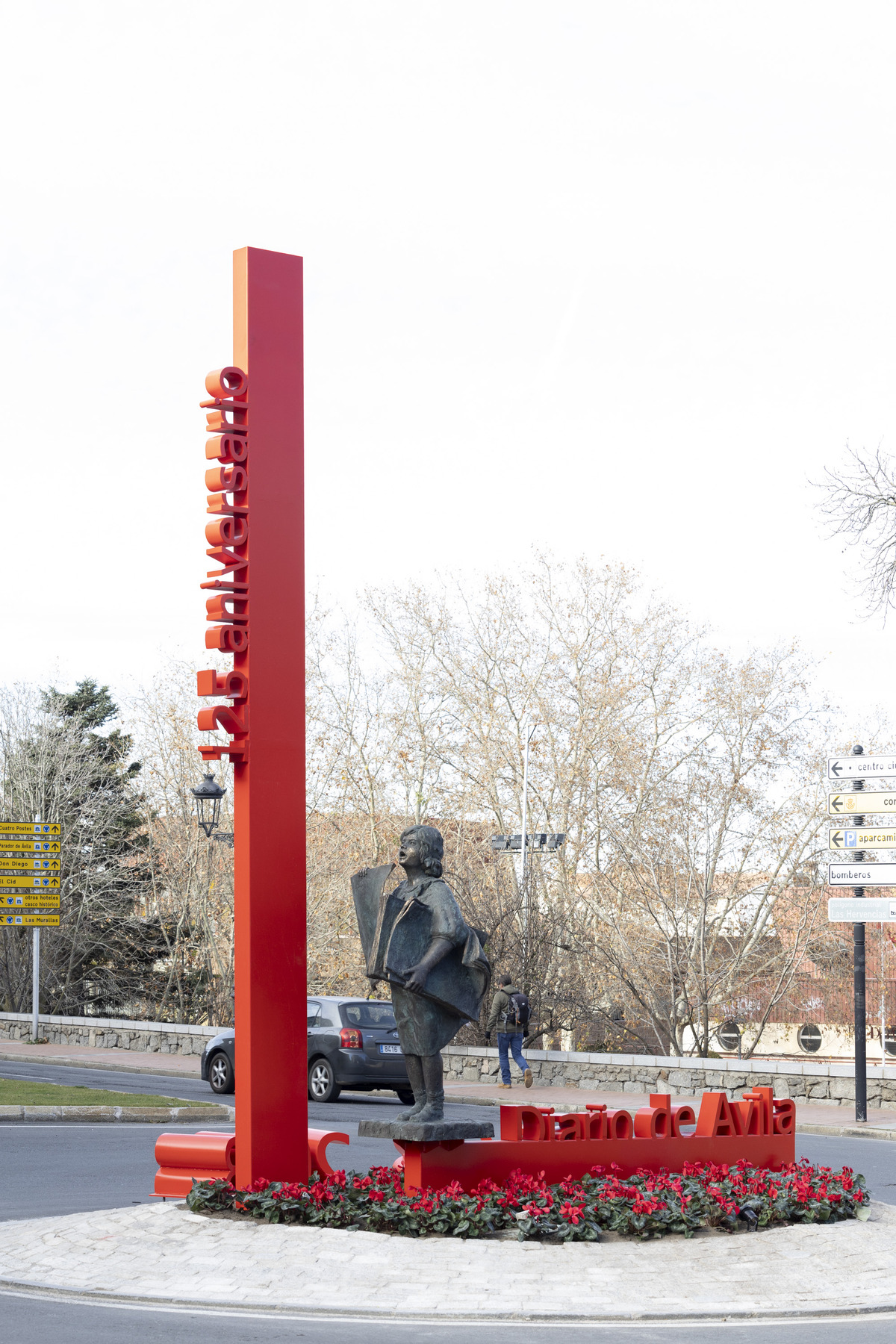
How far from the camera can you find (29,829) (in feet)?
106

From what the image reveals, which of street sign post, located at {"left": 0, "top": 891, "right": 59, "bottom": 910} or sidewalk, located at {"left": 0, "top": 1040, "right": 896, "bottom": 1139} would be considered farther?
street sign post, located at {"left": 0, "top": 891, "right": 59, "bottom": 910}

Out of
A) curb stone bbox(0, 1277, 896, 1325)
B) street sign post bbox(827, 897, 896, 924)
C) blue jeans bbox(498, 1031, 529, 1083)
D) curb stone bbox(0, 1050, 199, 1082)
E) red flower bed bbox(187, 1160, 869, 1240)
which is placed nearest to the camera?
curb stone bbox(0, 1277, 896, 1325)

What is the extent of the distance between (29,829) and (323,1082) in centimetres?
1369

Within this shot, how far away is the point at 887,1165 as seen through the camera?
14891 millimetres

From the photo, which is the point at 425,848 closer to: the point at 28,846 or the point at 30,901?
the point at 30,901

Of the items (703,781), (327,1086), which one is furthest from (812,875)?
(327,1086)

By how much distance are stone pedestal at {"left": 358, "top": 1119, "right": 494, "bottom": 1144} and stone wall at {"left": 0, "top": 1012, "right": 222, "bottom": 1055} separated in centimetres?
1952

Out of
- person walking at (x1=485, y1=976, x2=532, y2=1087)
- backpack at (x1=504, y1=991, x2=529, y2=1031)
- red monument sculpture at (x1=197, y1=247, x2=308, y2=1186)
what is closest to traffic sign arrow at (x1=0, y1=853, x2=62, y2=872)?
person walking at (x1=485, y1=976, x2=532, y2=1087)

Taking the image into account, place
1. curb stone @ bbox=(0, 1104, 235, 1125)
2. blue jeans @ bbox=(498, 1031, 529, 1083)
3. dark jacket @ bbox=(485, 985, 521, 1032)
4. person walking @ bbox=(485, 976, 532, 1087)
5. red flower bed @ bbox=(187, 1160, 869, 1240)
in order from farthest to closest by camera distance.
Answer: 1. blue jeans @ bbox=(498, 1031, 529, 1083)
2. person walking @ bbox=(485, 976, 532, 1087)
3. dark jacket @ bbox=(485, 985, 521, 1032)
4. curb stone @ bbox=(0, 1104, 235, 1125)
5. red flower bed @ bbox=(187, 1160, 869, 1240)

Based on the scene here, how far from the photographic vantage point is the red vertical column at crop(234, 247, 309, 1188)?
1027cm

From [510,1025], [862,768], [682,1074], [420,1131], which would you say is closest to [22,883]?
[510,1025]

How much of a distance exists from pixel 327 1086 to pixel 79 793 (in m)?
23.0

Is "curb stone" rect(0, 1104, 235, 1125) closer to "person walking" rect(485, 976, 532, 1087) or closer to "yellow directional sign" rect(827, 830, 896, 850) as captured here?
"person walking" rect(485, 976, 532, 1087)

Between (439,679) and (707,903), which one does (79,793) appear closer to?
(439,679)
